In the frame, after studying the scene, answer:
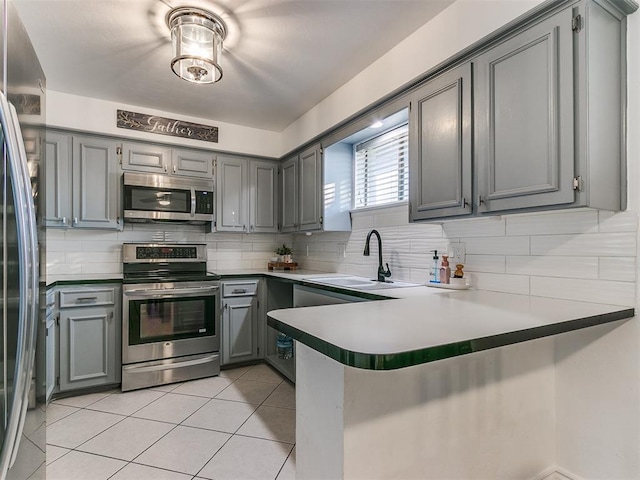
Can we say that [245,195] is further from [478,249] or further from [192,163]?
[478,249]

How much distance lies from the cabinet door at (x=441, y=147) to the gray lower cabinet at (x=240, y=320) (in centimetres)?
187

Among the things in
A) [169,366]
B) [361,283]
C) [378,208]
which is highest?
[378,208]

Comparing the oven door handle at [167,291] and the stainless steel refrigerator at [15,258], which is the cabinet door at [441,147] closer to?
the stainless steel refrigerator at [15,258]

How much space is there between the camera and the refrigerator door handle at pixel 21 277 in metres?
0.95

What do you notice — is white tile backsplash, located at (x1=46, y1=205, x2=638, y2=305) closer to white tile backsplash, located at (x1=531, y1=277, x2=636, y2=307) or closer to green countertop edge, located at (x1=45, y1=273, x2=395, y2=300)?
white tile backsplash, located at (x1=531, y1=277, x2=636, y2=307)

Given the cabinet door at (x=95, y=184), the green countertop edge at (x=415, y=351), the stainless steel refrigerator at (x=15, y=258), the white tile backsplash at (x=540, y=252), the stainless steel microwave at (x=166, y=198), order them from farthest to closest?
the stainless steel microwave at (x=166, y=198)
the cabinet door at (x=95, y=184)
the white tile backsplash at (x=540, y=252)
the stainless steel refrigerator at (x=15, y=258)
the green countertop edge at (x=415, y=351)

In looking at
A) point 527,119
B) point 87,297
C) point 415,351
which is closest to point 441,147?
point 527,119

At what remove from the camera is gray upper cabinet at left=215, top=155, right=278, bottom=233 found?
3.65m

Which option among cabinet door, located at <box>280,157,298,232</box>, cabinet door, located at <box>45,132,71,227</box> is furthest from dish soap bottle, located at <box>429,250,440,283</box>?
cabinet door, located at <box>45,132,71,227</box>

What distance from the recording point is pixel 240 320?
132 inches

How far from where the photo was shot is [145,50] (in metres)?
2.36

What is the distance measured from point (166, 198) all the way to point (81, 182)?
2.25 ft

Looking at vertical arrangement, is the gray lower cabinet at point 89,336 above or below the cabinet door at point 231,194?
below

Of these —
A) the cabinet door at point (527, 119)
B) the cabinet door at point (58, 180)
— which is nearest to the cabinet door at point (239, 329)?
the cabinet door at point (58, 180)
